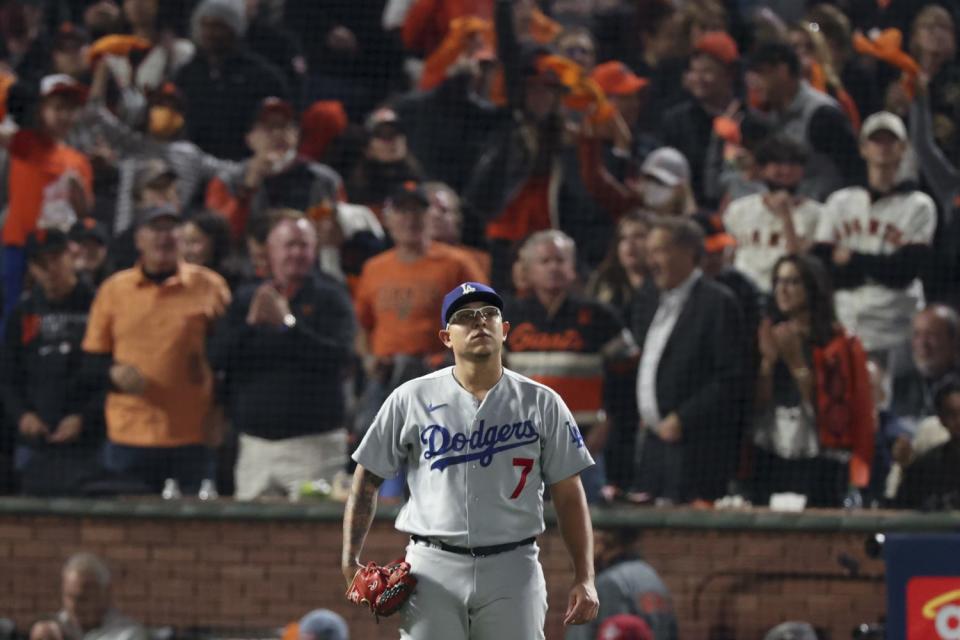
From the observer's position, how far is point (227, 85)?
428 inches

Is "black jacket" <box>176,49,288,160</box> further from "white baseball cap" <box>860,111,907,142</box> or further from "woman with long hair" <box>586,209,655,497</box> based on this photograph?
"white baseball cap" <box>860,111,907,142</box>

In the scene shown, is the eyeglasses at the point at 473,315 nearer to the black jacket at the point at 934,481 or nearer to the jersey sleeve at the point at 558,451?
the jersey sleeve at the point at 558,451

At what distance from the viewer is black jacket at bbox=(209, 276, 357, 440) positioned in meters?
9.23

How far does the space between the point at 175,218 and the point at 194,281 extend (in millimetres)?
327

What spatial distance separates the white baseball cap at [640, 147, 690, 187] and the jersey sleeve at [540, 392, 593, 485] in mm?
4838

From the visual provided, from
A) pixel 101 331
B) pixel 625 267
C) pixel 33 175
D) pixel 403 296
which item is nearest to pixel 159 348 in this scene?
pixel 101 331

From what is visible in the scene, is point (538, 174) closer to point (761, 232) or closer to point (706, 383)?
point (761, 232)

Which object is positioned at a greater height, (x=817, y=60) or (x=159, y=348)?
(x=817, y=60)

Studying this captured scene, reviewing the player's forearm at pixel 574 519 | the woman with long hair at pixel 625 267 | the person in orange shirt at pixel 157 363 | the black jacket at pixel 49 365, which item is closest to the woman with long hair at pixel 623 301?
the woman with long hair at pixel 625 267

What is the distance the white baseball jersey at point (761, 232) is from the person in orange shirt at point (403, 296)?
1.30 m

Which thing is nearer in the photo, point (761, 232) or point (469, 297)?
point (469, 297)

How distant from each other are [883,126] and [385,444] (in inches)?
208

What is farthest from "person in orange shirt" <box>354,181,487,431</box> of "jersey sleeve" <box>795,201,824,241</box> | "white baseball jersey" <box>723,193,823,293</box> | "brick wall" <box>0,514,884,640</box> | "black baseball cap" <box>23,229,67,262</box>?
"jersey sleeve" <box>795,201,824,241</box>

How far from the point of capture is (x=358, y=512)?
17.1ft
